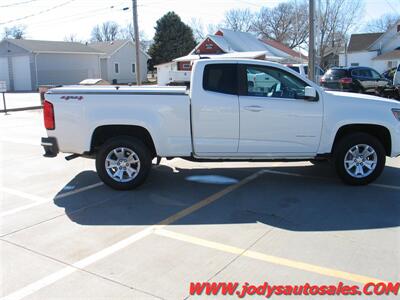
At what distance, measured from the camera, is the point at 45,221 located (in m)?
5.61

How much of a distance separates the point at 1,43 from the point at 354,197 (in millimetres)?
45918

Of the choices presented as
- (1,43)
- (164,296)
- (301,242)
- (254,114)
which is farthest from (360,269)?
(1,43)

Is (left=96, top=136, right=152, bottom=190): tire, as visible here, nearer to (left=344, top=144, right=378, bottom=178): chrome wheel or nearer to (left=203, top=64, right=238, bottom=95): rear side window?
(left=203, top=64, right=238, bottom=95): rear side window

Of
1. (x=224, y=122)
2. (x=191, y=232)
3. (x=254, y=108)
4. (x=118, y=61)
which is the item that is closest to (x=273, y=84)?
(x=254, y=108)

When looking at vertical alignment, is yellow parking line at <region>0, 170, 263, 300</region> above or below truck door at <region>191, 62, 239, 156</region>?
below

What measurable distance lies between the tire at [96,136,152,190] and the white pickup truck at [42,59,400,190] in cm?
1

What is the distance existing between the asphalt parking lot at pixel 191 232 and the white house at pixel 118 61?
43593 millimetres

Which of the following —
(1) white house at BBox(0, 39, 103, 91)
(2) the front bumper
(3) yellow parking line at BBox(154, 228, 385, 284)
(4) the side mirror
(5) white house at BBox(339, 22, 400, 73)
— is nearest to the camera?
(3) yellow parking line at BBox(154, 228, 385, 284)

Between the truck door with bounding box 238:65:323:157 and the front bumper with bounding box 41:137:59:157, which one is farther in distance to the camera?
the front bumper with bounding box 41:137:59:157

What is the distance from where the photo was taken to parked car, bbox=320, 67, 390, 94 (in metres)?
20.2

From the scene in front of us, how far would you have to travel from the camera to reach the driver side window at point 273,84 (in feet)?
22.0

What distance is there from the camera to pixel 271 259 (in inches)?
173

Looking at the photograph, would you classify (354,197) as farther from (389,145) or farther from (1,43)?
(1,43)

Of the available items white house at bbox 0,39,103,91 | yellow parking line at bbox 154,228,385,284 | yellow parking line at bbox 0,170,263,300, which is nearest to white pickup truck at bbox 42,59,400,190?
yellow parking line at bbox 0,170,263,300
